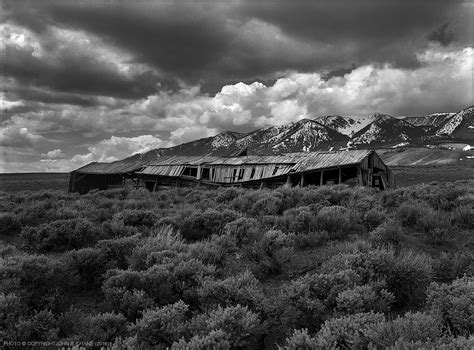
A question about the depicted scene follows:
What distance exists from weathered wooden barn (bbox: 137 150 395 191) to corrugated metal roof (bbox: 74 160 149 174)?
4.17 meters

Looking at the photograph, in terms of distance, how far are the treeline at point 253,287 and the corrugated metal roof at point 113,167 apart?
2857cm

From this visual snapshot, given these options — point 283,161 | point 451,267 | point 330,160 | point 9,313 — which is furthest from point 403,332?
A: point 283,161

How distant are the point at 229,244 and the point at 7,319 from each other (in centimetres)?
401

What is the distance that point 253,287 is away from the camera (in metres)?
4.53

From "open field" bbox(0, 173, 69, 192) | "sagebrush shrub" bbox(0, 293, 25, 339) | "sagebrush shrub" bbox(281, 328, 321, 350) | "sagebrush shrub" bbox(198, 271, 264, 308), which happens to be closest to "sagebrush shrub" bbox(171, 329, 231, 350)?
"sagebrush shrub" bbox(281, 328, 321, 350)

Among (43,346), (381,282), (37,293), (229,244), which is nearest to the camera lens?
(43,346)

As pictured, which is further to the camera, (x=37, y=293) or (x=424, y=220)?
(x=424, y=220)

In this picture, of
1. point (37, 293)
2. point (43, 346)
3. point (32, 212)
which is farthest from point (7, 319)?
point (32, 212)

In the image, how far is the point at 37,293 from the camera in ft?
15.7

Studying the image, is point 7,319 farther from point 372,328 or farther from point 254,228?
point 254,228

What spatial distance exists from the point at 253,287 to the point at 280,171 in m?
21.8

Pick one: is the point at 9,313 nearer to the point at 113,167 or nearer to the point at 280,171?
the point at 280,171

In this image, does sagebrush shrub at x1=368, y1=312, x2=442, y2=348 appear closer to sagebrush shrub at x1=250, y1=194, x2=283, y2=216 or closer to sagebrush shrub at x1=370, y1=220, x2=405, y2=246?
sagebrush shrub at x1=370, y1=220, x2=405, y2=246

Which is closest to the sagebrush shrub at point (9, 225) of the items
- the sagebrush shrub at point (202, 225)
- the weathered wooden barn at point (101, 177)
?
the sagebrush shrub at point (202, 225)
